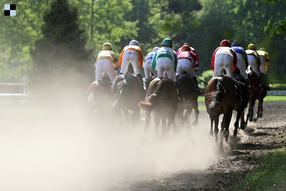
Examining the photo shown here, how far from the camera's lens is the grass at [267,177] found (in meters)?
11.4

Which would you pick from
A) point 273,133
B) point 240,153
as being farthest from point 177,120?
point 240,153

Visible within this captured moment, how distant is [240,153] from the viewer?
55.7ft

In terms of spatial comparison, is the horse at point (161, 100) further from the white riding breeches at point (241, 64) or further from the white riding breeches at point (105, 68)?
the white riding breeches at point (105, 68)

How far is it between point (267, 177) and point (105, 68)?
10815 mm

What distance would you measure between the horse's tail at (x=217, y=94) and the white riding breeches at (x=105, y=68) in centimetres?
505

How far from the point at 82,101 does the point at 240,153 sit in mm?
21896

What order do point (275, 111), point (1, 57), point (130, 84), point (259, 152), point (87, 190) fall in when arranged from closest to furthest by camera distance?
1. point (87, 190)
2. point (259, 152)
3. point (130, 84)
4. point (275, 111)
5. point (1, 57)

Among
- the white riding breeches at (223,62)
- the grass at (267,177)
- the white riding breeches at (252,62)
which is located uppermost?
the white riding breeches at (223,62)

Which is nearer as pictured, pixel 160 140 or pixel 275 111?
pixel 160 140

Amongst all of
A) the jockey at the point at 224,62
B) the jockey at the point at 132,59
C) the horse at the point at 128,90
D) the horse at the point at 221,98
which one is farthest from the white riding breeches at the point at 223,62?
the jockey at the point at 132,59

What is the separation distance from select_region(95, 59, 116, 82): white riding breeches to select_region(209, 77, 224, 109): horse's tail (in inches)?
199

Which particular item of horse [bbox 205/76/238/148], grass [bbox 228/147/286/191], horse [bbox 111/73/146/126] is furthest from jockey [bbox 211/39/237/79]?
grass [bbox 228/147/286/191]

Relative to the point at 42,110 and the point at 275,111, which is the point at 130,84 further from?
the point at 42,110

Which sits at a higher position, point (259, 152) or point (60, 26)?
point (60, 26)
